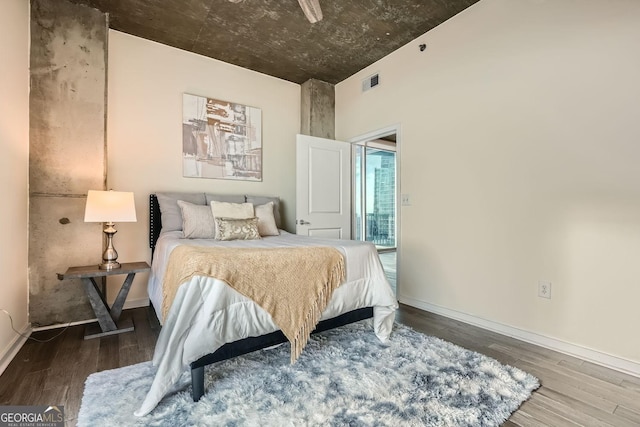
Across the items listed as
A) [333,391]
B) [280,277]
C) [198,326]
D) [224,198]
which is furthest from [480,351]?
[224,198]

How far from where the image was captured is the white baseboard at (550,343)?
1977 mm

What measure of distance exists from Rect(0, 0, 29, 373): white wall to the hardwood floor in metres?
0.26

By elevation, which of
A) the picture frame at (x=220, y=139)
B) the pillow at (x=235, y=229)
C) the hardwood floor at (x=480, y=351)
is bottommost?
the hardwood floor at (x=480, y=351)

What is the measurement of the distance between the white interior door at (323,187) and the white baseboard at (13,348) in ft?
8.47

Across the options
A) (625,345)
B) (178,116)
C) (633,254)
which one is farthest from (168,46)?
(625,345)

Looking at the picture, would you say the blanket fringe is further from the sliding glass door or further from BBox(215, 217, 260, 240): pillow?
the sliding glass door

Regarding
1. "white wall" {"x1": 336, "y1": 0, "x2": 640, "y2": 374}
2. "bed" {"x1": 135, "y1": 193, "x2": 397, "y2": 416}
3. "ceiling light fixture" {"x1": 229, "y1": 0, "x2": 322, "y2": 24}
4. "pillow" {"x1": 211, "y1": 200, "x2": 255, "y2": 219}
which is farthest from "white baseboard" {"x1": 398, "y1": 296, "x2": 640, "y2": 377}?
"ceiling light fixture" {"x1": 229, "y1": 0, "x2": 322, "y2": 24}

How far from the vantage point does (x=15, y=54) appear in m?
2.26

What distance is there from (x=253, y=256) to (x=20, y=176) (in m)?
2.10

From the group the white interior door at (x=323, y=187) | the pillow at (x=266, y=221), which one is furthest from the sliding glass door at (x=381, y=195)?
the pillow at (x=266, y=221)

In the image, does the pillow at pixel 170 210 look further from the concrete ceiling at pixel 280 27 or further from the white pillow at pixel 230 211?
the concrete ceiling at pixel 280 27

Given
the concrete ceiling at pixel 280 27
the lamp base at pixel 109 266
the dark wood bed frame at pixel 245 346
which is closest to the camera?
the dark wood bed frame at pixel 245 346

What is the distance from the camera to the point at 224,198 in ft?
11.5

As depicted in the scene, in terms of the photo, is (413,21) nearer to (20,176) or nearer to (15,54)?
(15,54)
